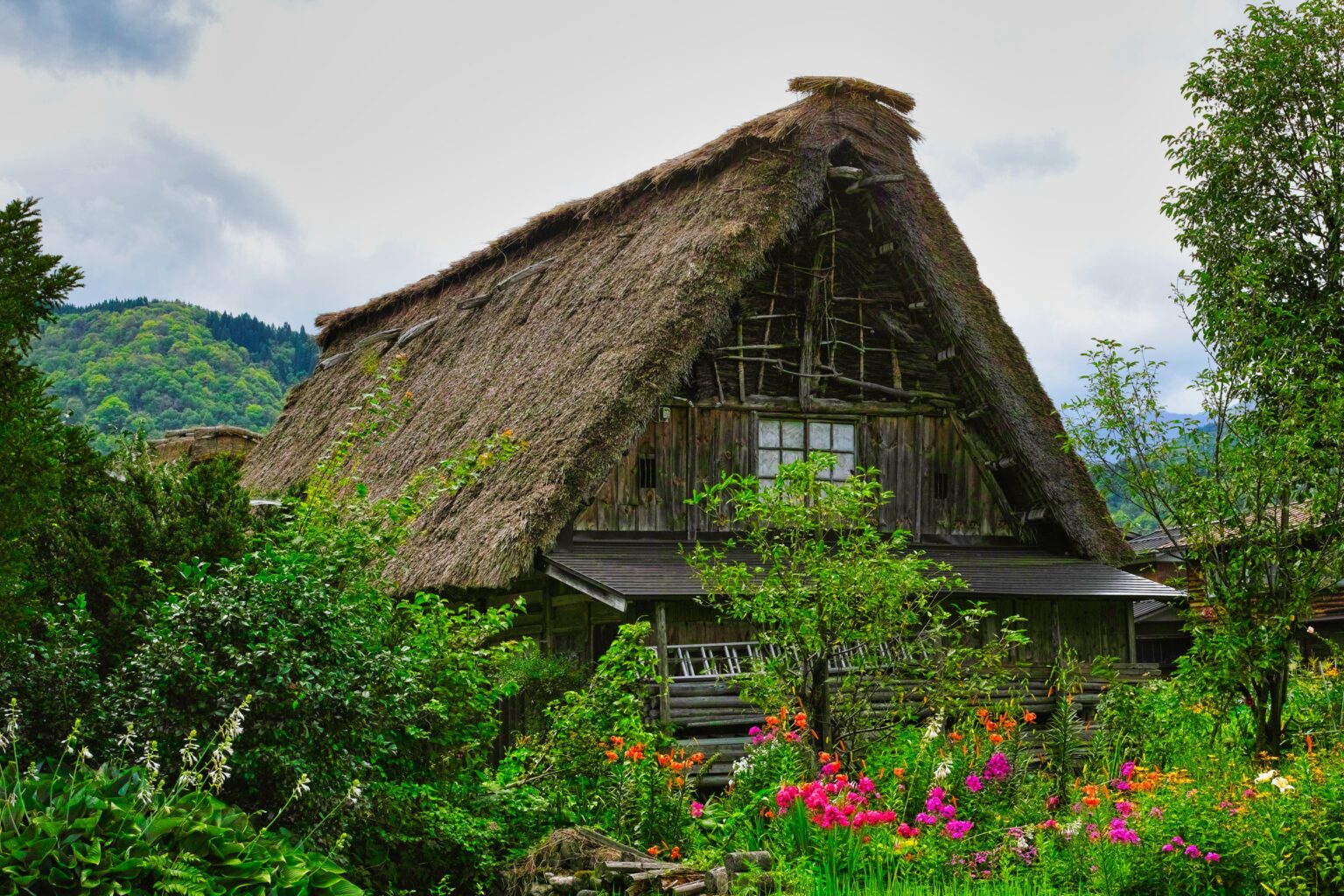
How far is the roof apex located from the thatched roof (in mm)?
21

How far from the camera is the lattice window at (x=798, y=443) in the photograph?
43.9ft

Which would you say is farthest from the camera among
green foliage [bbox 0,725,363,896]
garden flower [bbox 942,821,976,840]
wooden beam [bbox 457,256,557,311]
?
wooden beam [bbox 457,256,557,311]

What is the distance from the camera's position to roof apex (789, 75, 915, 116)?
1391cm

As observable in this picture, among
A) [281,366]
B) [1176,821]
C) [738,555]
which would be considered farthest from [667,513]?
[281,366]

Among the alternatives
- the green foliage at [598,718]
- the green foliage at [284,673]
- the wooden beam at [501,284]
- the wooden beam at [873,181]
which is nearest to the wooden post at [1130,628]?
the wooden beam at [873,181]

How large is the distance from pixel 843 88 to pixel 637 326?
4.12m

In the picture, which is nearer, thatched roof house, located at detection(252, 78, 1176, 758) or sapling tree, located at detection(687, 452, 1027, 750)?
sapling tree, located at detection(687, 452, 1027, 750)

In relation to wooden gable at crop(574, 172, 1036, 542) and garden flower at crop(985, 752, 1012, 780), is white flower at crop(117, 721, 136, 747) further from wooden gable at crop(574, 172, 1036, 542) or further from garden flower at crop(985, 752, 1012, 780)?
wooden gable at crop(574, 172, 1036, 542)

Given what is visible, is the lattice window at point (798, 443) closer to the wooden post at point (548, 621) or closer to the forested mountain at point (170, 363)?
the wooden post at point (548, 621)

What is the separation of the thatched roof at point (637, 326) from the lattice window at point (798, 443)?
1.50 meters

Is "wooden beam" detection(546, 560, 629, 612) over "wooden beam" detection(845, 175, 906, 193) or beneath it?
beneath

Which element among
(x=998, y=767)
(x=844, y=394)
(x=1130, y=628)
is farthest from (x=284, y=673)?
(x=1130, y=628)

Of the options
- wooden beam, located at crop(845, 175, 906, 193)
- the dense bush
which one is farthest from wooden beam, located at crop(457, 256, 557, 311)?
the dense bush

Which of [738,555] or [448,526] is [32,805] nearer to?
[448,526]
